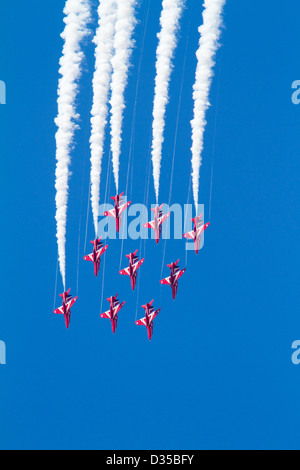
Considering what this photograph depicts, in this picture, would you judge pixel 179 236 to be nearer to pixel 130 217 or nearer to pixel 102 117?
pixel 130 217

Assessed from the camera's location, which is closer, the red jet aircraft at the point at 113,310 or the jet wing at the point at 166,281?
the jet wing at the point at 166,281

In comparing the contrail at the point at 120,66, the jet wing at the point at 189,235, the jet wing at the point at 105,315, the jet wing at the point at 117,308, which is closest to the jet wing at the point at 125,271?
the jet wing at the point at 117,308

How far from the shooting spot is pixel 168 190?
15.1m

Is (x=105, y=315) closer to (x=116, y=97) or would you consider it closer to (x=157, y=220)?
(x=157, y=220)

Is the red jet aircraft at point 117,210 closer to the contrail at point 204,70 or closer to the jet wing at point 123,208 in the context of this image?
the jet wing at point 123,208

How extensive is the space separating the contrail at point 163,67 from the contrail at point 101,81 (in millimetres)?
1006

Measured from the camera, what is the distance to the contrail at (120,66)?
1349 cm

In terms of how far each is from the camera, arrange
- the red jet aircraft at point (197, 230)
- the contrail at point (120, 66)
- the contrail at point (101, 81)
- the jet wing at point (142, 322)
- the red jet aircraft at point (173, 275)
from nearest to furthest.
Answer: the contrail at point (120, 66)
the contrail at point (101, 81)
the red jet aircraft at point (197, 230)
the red jet aircraft at point (173, 275)
the jet wing at point (142, 322)

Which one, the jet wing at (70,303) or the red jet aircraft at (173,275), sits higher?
the red jet aircraft at (173,275)

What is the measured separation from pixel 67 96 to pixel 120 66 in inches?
49.5

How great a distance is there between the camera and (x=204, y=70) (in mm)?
14070

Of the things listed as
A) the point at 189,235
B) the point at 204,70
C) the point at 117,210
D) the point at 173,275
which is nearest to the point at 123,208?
the point at 117,210

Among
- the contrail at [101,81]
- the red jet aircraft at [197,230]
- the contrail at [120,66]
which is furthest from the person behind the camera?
the red jet aircraft at [197,230]
